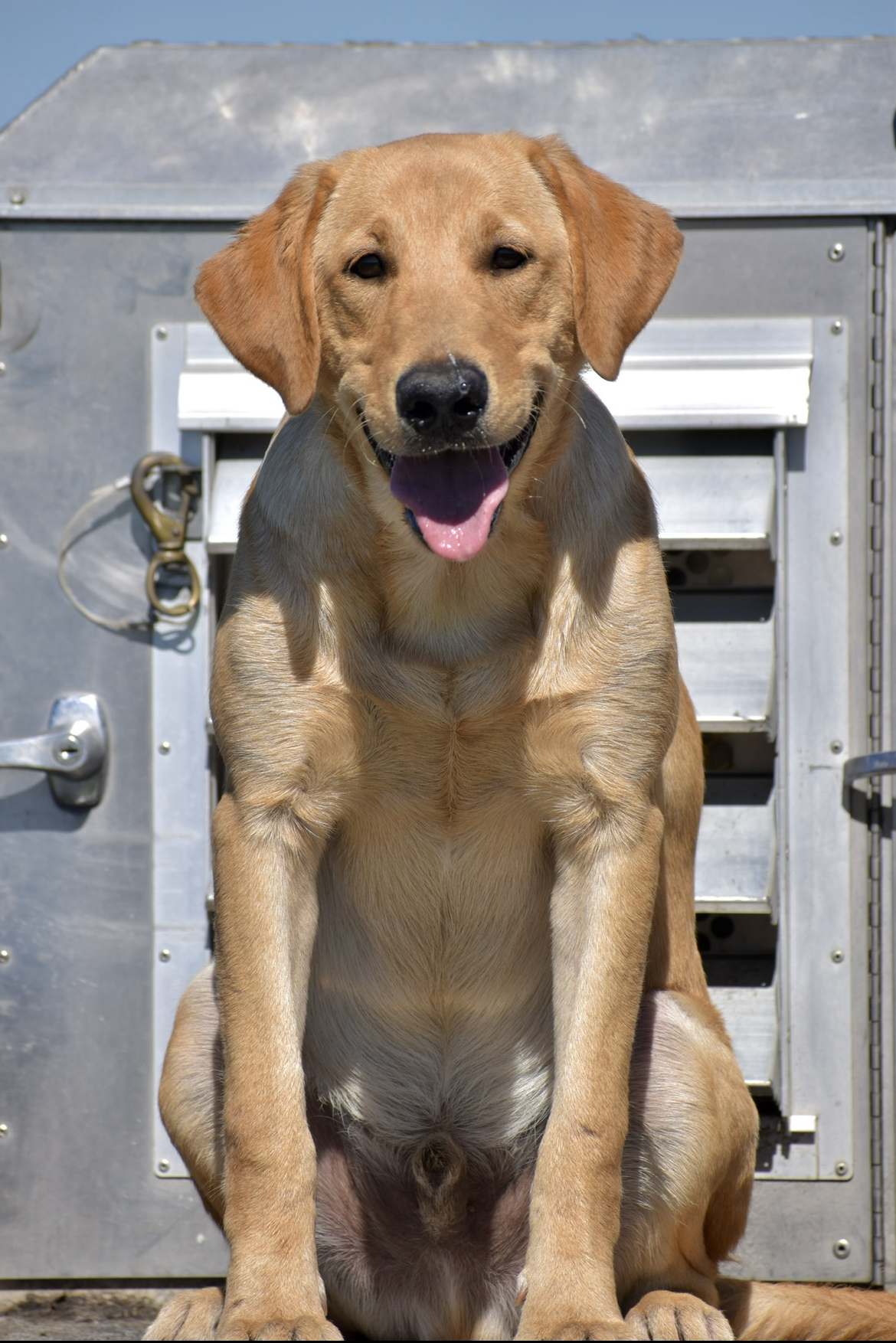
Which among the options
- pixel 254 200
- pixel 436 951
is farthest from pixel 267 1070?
pixel 254 200

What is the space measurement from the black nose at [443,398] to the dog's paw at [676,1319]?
1.54 m

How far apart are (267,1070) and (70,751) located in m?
1.25

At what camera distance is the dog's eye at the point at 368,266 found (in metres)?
2.40

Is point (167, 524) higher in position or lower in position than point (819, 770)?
higher

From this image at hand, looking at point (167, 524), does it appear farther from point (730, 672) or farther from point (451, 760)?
point (730, 672)

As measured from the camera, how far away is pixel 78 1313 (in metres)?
3.24

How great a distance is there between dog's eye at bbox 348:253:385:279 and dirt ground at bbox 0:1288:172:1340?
94.7 inches

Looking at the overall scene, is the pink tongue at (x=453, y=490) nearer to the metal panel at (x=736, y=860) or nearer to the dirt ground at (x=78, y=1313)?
the metal panel at (x=736, y=860)

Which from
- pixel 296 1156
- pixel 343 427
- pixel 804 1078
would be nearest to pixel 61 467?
pixel 343 427

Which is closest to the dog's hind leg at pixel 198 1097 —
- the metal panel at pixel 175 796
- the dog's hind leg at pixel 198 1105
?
the dog's hind leg at pixel 198 1105

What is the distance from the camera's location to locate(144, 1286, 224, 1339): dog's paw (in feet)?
7.84

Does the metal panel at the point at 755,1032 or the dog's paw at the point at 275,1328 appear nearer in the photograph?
the dog's paw at the point at 275,1328

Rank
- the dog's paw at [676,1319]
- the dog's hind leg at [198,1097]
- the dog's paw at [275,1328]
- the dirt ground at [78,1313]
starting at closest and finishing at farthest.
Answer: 1. the dog's paw at [275,1328]
2. the dog's paw at [676,1319]
3. the dog's hind leg at [198,1097]
4. the dirt ground at [78,1313]

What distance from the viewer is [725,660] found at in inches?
130
